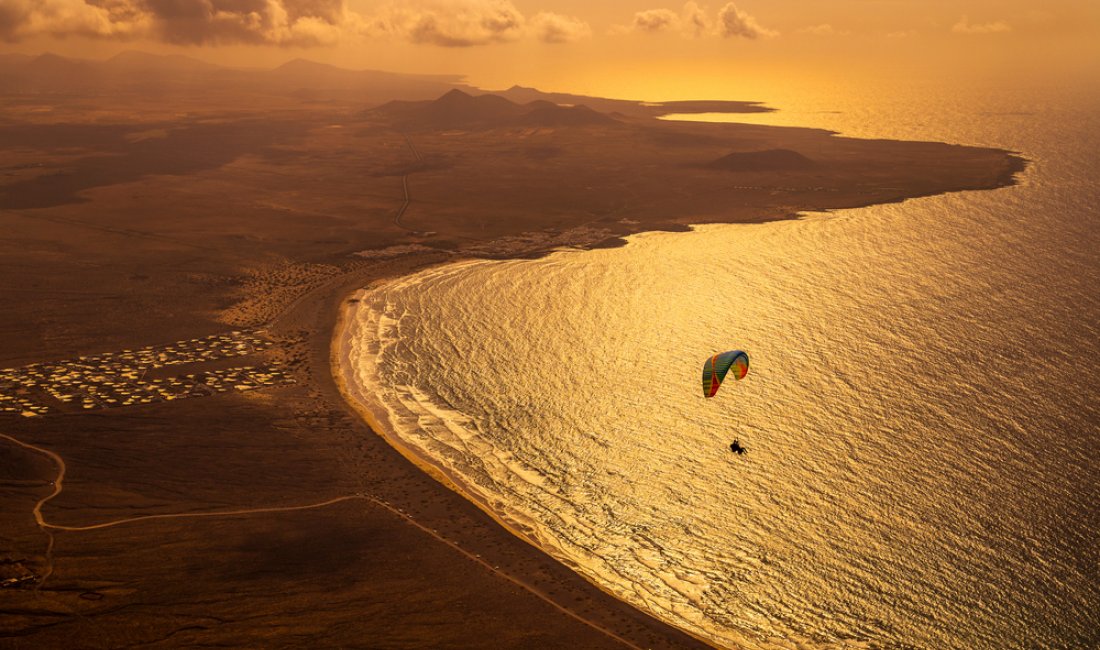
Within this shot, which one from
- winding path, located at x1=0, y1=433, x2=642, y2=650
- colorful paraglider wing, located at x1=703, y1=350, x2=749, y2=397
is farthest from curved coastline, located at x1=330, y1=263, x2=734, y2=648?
colorful paraglider wing, located at x1=703, y1=350, x2=749, y2=397

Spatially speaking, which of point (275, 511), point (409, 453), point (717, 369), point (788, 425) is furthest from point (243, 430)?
point (788, 425)

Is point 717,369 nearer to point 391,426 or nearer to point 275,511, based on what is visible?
point 391,426

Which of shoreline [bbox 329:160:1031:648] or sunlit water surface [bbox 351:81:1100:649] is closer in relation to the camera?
sunlit water surface [bbox 351:81:1100:649]

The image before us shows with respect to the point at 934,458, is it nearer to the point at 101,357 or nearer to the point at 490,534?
the point at 490,534

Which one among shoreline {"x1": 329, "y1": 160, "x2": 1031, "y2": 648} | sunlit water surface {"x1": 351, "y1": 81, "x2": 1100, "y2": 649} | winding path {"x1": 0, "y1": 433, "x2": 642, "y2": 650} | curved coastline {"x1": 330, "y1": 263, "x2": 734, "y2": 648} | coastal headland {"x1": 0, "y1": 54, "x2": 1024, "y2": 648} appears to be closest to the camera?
coastal headland {"x1": 0, "y1": 54, "x2": 1024, "y2": 648}

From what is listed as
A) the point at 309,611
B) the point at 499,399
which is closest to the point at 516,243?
the point at 499,399

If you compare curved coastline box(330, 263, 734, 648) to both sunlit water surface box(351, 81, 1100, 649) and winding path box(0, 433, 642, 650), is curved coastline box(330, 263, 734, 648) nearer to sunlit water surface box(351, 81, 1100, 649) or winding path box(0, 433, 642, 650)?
sunlit water surface box(351, 81, 1100, 649)

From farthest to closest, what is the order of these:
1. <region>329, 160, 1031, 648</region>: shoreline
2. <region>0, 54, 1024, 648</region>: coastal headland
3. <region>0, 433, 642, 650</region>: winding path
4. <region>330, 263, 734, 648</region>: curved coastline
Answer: <region>329, 160, 1031, 648</region>: shoreline < <region>330, 263, 734, 648</region>: curved coastline < <region>0, 433, 642, 650</region>: winding path < <region>0, 54, 1024, 648</region>: coastal headland

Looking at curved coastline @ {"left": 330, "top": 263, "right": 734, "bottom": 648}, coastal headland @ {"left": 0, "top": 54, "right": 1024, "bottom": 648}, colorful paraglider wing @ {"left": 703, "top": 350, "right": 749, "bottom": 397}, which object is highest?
colorful paraglider wing @ {"left": 703, "top": 350, "right": 749, "bottom": 397}

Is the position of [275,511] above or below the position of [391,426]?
above
